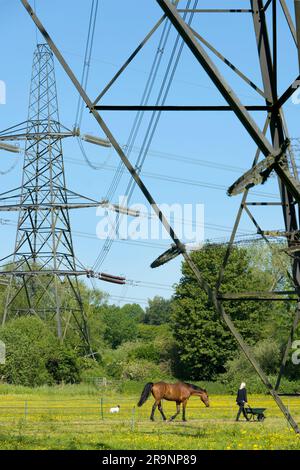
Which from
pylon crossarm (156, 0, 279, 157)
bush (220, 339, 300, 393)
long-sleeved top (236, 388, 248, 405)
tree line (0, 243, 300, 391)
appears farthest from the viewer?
bush (220, 339, 300, 393)

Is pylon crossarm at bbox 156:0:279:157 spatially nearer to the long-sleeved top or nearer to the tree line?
the long-sleeved top

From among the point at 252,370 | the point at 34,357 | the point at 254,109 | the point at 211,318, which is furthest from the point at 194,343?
the point at 254,109

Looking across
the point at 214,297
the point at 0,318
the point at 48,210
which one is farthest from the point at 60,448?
the point at 0,318

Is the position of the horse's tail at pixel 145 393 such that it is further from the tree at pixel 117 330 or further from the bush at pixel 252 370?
the tree at pixel 117 330

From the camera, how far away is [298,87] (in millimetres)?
14648

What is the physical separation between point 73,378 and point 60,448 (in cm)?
5350

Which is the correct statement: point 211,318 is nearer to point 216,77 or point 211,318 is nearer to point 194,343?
point 194,343

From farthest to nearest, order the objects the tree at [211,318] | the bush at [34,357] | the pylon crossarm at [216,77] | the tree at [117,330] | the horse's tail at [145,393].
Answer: the tree at [117,330]
the tree at [211,318]
the bush at [34,357]
the horse's tail at [145,393]
the pylon crossarm at [216,77]

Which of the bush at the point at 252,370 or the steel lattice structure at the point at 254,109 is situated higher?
the steel lattice structure at the point at 254,109

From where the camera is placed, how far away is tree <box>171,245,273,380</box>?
279ft

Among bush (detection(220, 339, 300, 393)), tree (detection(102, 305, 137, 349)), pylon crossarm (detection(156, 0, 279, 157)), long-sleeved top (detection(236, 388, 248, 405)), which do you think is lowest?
long-sleeved top (detection(236, 388, 248, 405))

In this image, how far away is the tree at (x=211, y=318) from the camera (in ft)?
279

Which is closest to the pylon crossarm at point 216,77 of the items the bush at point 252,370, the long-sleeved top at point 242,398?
the long-sleeved top at point 242,398

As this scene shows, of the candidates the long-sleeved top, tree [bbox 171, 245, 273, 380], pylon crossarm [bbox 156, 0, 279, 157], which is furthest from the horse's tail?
tree [bbox 171, 245, 273, 380]
